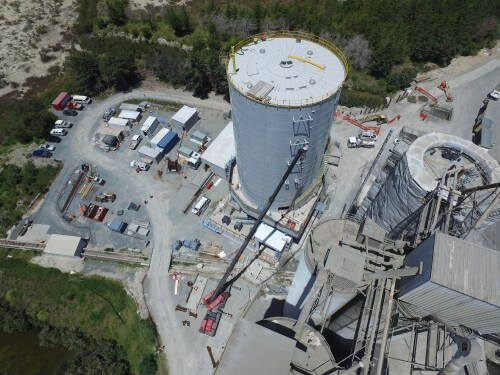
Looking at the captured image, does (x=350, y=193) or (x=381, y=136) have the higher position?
(x=381, y=136)

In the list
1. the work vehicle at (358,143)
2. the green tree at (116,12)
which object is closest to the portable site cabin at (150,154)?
the work vehicle at (358,143)

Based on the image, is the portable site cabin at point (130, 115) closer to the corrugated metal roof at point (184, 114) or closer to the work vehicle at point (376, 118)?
the corrugated metal roof at point (184, 114)

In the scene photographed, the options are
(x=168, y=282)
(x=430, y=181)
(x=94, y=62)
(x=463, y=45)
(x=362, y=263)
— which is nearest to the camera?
(x=362, y=263)

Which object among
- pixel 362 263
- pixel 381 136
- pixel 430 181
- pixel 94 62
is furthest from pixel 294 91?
pixel 94 62

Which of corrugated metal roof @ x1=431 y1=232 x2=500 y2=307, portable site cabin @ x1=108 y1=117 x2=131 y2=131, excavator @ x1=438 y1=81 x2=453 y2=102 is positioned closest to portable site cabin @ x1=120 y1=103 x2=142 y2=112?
portable site cabin @ x1=108 y1=117 x2=131 y2=131

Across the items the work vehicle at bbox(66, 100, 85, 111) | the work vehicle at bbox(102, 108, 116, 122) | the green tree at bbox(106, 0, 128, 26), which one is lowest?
the work vehicle at bbox(102, 108, 116, 122)

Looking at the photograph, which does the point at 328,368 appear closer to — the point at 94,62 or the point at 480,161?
the point at 480,161

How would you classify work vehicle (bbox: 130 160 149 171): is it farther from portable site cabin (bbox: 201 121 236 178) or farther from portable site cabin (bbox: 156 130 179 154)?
portable site cabin (bbox: 201 121 236 178)
